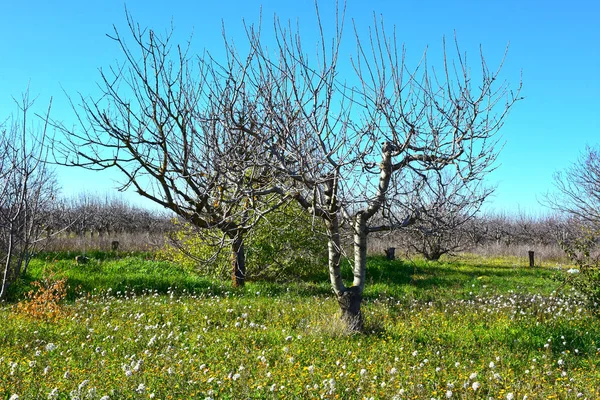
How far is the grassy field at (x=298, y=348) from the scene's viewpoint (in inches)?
198

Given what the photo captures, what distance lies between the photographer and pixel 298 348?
21.5 feet

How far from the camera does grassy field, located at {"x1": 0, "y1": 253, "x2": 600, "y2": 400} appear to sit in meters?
5.03

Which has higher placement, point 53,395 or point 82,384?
point 82,384

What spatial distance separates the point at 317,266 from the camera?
15.1 meters

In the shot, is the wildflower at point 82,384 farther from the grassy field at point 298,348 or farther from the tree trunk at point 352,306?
the tree trunk at point 352,306

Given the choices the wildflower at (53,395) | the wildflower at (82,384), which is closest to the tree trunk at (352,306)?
the wildflower at (82,384)

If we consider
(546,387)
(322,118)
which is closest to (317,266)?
(322,118)

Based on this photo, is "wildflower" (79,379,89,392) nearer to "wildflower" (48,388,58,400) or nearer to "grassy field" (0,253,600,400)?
"grassy field" (0,253,600,400)

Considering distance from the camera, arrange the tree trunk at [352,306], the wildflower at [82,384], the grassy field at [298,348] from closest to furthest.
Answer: the wildflower at [82,384]
the grassy field at [298,348]
the tree trunk at [352,306]

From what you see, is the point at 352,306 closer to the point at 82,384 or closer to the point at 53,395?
the point at 82,384

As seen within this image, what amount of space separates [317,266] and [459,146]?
8777 millimetres

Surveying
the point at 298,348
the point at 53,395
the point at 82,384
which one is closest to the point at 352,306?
the point at 298,348

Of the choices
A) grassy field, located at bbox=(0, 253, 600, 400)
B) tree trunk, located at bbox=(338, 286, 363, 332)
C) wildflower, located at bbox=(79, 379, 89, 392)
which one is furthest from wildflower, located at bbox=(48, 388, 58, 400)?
tree trunk, located at bbox=(338, 286, 363, 332)

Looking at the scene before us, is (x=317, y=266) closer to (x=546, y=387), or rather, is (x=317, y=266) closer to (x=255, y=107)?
(x=255, y=107)
